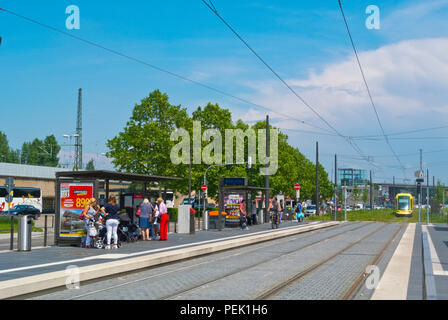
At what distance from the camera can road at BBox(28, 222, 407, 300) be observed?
9.05 metres

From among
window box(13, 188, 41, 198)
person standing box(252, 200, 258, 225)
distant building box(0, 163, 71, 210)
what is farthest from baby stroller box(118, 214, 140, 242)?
distant building box(0, 163, 71, 210)

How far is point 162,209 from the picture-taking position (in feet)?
67.5

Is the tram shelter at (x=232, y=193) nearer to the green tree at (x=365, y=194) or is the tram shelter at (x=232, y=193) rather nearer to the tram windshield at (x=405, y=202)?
the tram windshield at (x=405, y=202)

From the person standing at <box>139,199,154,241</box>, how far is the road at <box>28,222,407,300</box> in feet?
13.5

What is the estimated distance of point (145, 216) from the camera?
19.7m

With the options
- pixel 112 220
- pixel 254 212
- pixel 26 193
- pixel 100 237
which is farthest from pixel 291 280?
pixel 26 193

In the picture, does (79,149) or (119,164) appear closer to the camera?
(119,164)

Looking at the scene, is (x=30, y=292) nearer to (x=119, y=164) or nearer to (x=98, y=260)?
(x=98, y=260)

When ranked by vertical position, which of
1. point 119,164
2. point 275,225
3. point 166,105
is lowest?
point 275,225

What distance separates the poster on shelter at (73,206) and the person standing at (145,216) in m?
2.66

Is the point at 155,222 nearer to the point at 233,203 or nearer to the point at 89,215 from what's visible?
the point at 89,215

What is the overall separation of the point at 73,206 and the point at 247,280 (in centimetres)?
865
